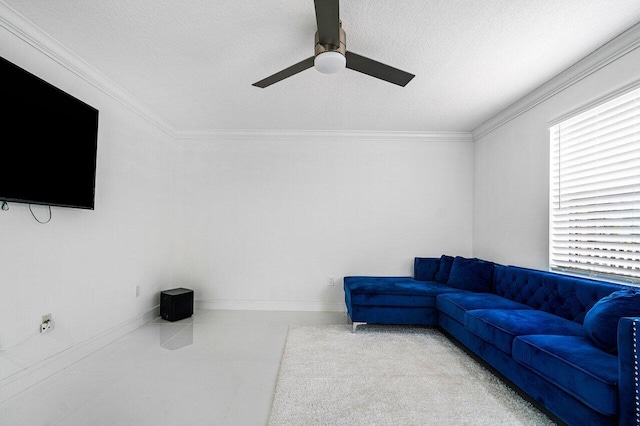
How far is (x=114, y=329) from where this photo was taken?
3234mm

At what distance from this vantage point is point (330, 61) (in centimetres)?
208

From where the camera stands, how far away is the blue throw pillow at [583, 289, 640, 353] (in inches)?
70.9

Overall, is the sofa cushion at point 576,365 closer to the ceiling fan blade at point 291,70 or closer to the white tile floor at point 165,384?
the white tile floor at point 165,384

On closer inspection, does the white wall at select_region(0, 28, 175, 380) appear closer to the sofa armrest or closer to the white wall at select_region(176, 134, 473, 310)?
the white wall at select_region(176, 134, 473, 310)

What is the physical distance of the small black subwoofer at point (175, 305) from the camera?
3.86m

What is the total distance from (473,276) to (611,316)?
1787 mm

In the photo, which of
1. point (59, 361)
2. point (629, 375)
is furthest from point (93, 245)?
point (629, 375)

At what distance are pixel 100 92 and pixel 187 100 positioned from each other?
0.81 m

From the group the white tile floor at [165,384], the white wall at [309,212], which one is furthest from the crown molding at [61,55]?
the white tile floor at [165,384]

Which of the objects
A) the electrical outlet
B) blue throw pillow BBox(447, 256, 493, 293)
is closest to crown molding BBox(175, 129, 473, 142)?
blue throw pillow BBox(447, 256, 493, 293)

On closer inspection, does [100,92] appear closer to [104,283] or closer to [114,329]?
[104,283]

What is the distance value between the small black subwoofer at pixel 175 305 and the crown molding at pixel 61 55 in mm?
2199

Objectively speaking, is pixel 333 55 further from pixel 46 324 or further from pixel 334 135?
pixel 46 324

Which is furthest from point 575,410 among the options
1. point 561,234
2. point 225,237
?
point 225,237
